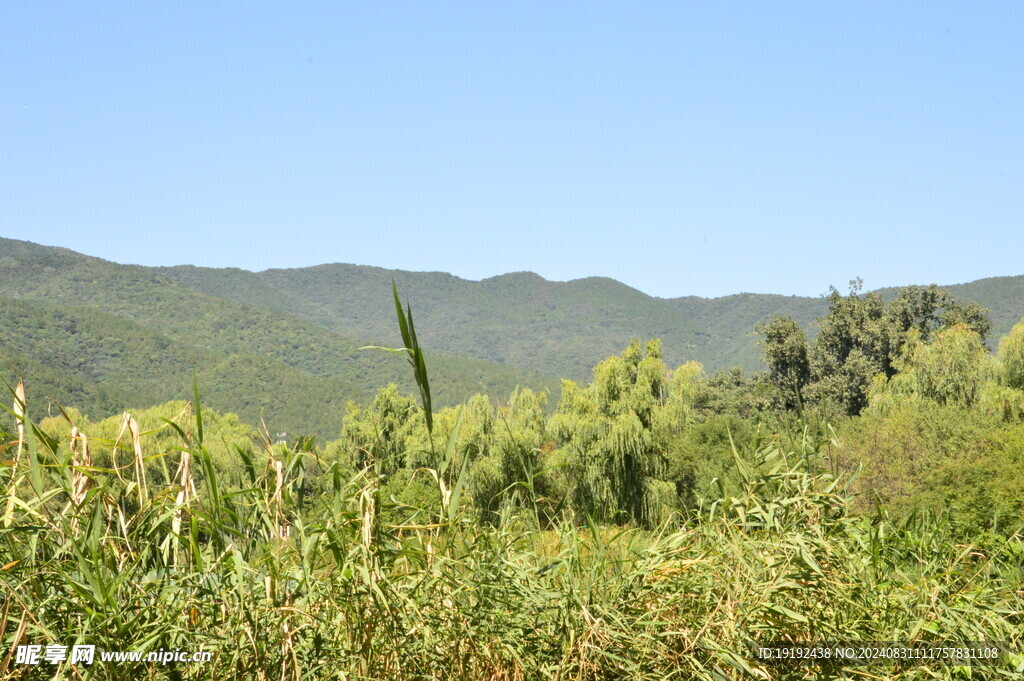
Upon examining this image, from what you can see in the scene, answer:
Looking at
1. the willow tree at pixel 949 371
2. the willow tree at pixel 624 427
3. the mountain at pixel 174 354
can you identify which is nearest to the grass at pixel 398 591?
the willow tree at pixel 624 427

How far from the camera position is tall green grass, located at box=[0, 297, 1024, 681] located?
5.43 feet

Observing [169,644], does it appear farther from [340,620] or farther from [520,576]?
[520,576]

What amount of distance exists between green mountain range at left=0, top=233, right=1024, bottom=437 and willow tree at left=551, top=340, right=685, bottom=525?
18.8 ft

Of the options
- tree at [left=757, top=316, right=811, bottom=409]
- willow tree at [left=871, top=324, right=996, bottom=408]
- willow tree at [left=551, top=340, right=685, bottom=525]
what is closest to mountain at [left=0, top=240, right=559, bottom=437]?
tree at [left=757, top=316, right=811, bottom=409]

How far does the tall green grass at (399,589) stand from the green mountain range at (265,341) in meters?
12.9

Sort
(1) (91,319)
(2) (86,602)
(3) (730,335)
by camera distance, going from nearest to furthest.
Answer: (2) (86,602) → (1) (91,319) → (3) (730,335)

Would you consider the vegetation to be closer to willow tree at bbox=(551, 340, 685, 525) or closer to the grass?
the grass

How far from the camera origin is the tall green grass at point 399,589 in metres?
1.66

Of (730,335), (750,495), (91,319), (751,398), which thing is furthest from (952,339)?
(730,335)

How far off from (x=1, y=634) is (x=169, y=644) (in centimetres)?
29

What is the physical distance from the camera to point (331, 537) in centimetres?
177

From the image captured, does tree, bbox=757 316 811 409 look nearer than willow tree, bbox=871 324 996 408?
No

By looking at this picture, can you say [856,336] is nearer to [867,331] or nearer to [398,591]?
[867,331]

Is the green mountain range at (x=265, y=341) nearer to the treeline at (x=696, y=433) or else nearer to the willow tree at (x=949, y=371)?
the treeline at (x=696, y=433)
